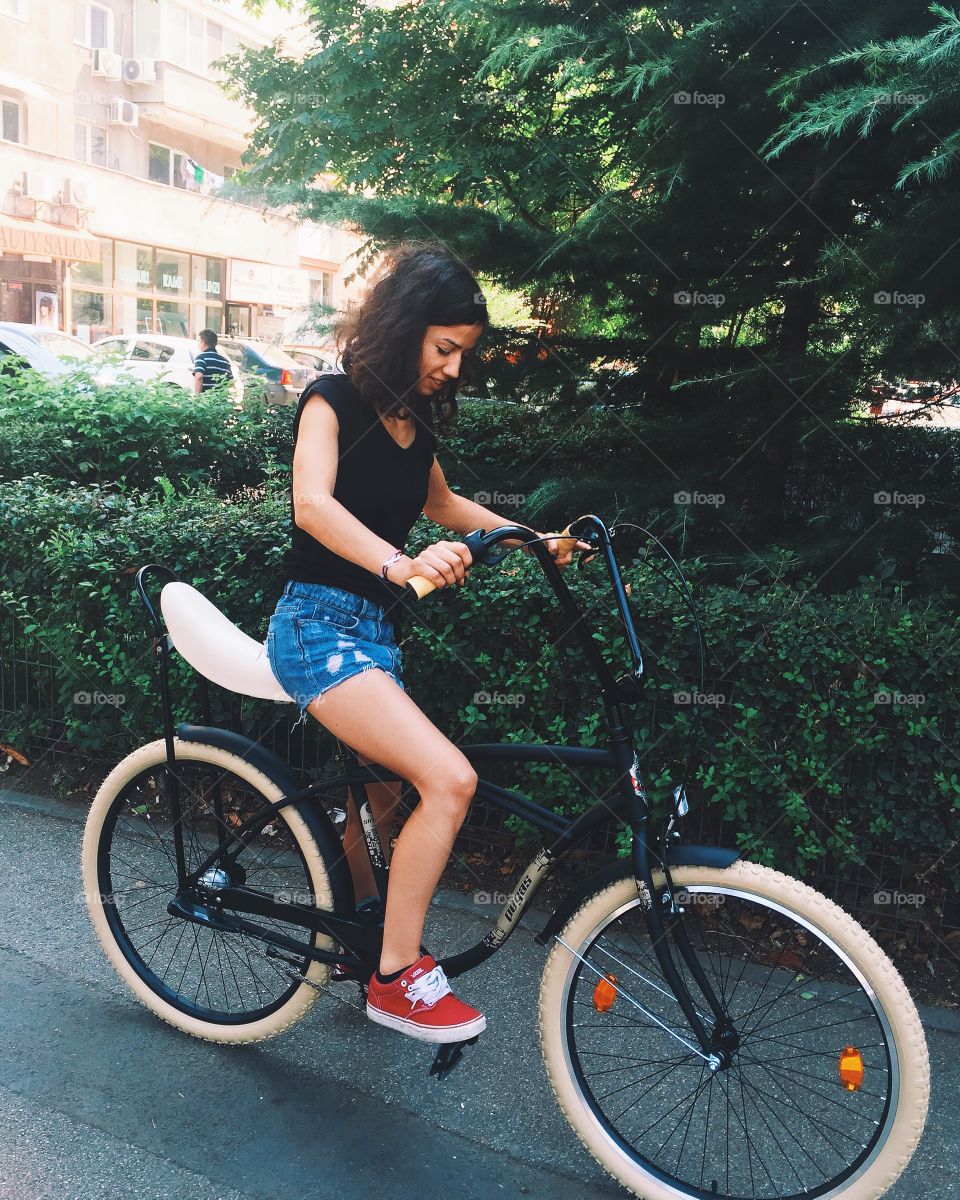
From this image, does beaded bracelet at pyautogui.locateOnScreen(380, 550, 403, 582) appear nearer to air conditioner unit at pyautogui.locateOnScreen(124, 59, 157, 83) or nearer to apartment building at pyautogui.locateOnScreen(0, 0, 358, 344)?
apartment building at pyautogui.locateOnScreen(0, 0, 358, 344)

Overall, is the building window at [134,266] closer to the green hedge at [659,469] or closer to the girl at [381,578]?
the green hedge at [659,469]

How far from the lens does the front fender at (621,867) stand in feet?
7.74

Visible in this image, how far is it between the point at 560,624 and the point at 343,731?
126 centimetres

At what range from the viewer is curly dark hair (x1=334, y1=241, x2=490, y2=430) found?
102 inches

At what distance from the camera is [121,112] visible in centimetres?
3022

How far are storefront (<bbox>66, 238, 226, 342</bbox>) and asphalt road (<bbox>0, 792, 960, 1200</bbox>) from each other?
2856 cm

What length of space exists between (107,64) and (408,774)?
Answer: 32.5 meters

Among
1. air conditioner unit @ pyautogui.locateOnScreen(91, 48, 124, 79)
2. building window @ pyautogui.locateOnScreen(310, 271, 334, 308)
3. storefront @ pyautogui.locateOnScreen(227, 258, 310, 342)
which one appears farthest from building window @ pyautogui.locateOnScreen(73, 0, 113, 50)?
building window @ pyautogui.locateOnScreen(310, 271, 334, 308)
